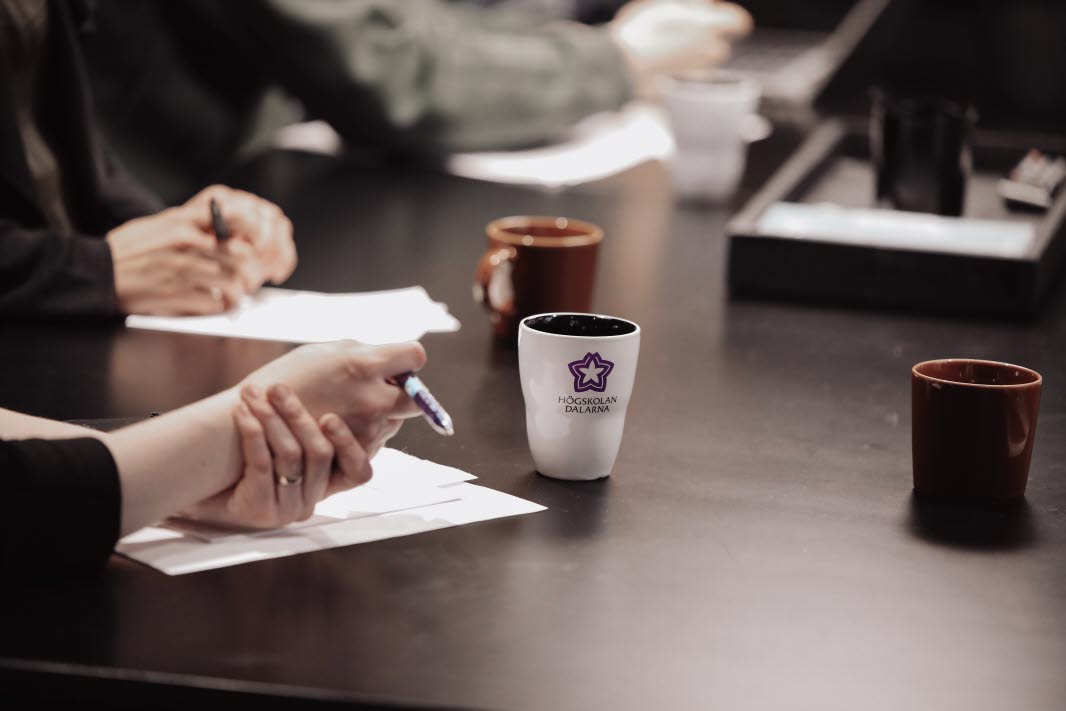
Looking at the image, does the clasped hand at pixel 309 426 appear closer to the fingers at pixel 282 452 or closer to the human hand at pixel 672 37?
the fingers at pixel 282 452

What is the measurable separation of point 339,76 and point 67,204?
0.56 m

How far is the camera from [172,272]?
1.41 meters

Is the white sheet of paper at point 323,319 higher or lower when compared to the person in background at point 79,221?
lower

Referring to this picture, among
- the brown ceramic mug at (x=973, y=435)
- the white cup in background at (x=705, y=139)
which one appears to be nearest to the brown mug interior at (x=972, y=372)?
the brown ceramic mug at (x=973, y=435)

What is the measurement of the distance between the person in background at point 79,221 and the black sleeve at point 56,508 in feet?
1.84

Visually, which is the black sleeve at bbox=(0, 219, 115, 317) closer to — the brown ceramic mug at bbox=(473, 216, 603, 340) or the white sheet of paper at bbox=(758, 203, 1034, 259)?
the brown ceramic mug at bbox=(473, 216, 603, 340)

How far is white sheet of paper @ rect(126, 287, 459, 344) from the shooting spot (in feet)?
4.48

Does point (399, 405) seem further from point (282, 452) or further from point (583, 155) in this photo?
point (583, 155)

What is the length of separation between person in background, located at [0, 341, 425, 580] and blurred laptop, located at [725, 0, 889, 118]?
172 centimetres

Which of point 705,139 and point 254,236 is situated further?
point 705,139

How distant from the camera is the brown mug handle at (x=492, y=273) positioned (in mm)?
1314

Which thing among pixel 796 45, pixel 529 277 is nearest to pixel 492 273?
pixel 529 277

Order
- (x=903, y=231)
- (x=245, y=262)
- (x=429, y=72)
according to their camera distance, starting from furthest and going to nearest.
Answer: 1. (x=429, y=72)
2. (x=903, y=231)
3. (x=245, y=262)

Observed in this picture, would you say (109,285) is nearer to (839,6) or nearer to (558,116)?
(558,116)
